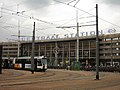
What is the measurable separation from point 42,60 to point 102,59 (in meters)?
65.6

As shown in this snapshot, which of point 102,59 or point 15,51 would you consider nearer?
point 102,59

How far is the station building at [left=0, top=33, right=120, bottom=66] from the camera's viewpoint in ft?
353

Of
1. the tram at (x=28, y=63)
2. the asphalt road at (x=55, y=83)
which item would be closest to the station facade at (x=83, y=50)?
the tram at (x=28, y=63)

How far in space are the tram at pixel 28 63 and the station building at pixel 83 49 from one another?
38.3 m

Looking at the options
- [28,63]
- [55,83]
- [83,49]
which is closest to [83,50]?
[83,49]

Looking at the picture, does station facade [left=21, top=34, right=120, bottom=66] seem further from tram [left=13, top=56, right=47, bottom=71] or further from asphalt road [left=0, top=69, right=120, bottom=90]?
asphalt road [left=0, top=69, right=120, bottom=90]

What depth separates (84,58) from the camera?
12062 centimetres

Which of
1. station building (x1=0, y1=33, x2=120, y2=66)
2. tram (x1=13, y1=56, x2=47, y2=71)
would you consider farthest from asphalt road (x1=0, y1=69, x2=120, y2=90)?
station building (x1=0, y1=33, x2=120, y2=66)

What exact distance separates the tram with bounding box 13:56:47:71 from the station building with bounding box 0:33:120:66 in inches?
1507

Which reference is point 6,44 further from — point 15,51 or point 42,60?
point 42,60

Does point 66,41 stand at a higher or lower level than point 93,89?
higher

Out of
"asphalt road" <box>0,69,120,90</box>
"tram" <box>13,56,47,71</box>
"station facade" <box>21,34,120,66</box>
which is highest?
"station facade" <box>21,34,120,66</box>

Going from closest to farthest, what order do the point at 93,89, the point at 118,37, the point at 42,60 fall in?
1. the point at 93,89
2. the point at 42,60
3. the point at 118,37

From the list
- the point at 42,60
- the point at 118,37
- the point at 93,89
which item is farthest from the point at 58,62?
the point at 93,89
